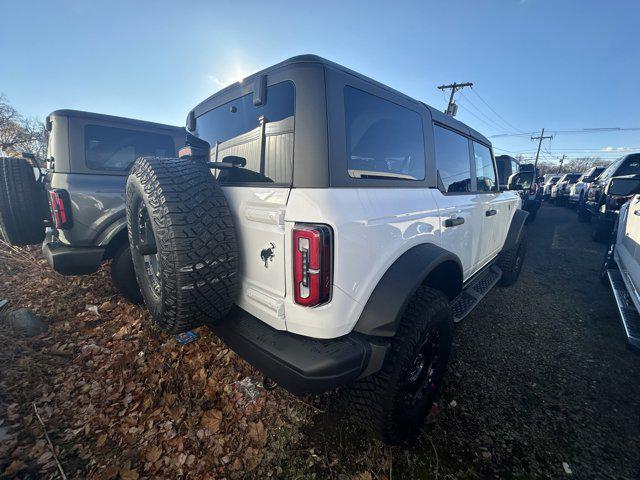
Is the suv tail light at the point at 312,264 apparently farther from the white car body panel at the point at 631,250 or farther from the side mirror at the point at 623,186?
the side mirror at the point at 623,186

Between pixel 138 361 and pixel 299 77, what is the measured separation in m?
2.79

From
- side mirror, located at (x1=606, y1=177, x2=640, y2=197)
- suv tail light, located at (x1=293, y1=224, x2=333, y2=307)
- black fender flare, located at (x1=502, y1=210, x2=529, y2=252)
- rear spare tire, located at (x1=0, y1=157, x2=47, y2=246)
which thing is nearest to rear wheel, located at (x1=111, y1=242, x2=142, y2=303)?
rear spare tire, located at (x1=0, y1=157, x2=47, y2=246)

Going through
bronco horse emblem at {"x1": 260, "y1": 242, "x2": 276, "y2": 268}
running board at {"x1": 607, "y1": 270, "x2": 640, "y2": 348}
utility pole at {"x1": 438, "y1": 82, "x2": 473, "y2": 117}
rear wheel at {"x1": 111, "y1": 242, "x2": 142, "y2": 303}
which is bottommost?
running board at {"x1": 607, "y1": 270, "x2": 640, "y2": 348}

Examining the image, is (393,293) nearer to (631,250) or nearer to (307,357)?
(307,357)

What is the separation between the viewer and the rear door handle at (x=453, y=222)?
7.00 feet

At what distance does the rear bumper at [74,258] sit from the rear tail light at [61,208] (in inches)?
10.6

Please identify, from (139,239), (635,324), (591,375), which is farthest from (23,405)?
(635,324)

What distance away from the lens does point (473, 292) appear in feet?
9.93

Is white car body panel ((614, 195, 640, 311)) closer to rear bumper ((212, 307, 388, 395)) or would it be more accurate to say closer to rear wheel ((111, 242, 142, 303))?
rear bumper ((212, 307, 388, 395))

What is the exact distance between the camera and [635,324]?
2.63 metres

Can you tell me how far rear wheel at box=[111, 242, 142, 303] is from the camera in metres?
3.11

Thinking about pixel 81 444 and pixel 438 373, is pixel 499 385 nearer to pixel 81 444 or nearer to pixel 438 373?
pixel 438 373

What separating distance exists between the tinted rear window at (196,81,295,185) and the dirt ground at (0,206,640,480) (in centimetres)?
168

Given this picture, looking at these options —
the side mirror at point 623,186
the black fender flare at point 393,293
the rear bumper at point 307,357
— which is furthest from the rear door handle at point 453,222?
the side mirror at point 623,186
